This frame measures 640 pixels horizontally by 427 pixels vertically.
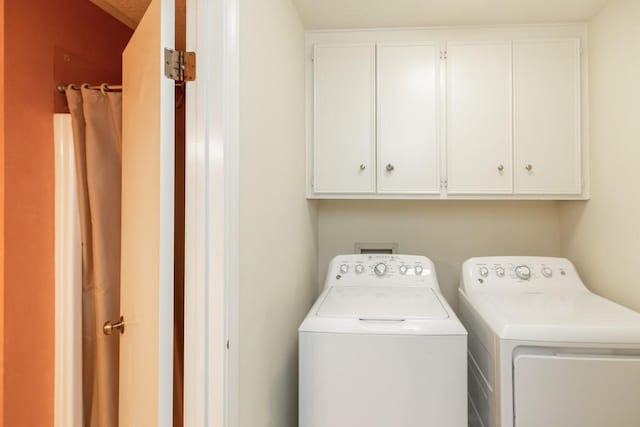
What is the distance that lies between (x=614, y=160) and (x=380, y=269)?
1227 mm

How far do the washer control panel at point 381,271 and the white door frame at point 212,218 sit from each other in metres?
1.01

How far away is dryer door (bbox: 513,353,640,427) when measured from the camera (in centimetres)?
116

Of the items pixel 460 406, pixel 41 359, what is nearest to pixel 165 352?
pixel 41 359

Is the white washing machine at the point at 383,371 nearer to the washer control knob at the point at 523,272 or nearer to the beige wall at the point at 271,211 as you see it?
the beige wall at the point at 271,211

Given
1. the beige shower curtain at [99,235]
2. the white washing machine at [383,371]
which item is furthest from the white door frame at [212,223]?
the beige shower curtain at [99,235]

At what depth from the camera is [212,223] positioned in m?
0.92

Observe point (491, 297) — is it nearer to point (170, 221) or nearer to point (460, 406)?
point (460, 406)

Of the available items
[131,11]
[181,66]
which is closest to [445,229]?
[181,66]

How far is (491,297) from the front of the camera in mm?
1595

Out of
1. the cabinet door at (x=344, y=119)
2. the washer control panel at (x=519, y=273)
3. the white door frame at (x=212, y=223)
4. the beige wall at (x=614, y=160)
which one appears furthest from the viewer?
the cabinet door at (x=344, y=119)

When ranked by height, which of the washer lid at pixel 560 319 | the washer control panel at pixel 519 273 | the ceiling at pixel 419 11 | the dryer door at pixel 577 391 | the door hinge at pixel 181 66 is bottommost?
the dryer door at pixel 577 391

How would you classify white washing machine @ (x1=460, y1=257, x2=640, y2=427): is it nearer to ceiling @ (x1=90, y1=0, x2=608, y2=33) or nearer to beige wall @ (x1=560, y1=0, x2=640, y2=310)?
beige wall @ (x1=560, y1=0, x2=640, y2=310)

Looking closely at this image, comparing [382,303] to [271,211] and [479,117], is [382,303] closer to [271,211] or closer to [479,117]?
[271,211]

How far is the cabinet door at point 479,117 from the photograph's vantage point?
1804mm
